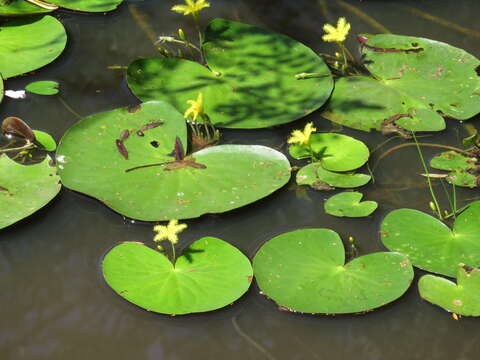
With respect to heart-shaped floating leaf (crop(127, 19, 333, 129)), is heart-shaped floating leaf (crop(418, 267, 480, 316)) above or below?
below

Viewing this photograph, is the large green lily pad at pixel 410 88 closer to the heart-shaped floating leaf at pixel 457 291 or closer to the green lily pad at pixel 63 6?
the heart-shaped floating leaf at pixel 457 291

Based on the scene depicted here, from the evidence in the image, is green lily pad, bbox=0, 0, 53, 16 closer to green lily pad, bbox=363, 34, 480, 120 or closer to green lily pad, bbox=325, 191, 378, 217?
green lily pad, bbox=363, 34, 480, 120

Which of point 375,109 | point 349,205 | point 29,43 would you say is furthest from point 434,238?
point 29,43

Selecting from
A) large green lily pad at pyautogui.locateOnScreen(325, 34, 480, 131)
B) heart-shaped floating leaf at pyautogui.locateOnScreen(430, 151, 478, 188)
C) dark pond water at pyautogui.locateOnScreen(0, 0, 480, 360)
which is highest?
large green lily pad at pyautogui.locateOnScreen(325, 34, 480, 131)

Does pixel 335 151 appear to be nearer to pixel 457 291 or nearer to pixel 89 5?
pixel 457 291

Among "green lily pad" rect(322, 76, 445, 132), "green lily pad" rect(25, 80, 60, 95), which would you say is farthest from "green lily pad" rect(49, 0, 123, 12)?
"green lily pad" rect(322, 76, 445, 132)

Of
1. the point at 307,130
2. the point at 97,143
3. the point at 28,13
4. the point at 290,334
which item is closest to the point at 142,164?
the point at 97,143
